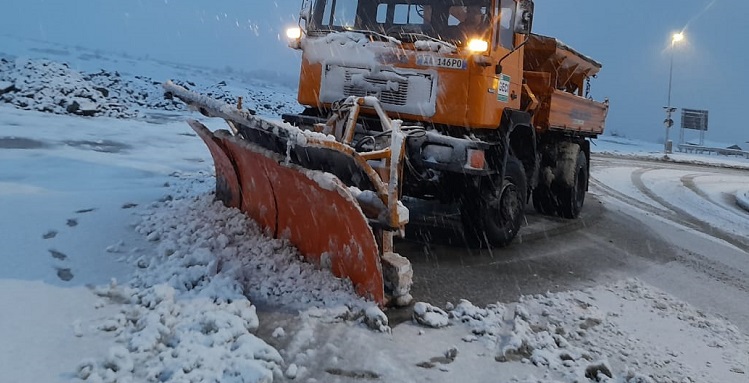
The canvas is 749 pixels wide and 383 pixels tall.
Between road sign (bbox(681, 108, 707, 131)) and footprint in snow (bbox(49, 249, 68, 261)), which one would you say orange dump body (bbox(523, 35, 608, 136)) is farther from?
road sign (bbox(681, 108, 707, 131))

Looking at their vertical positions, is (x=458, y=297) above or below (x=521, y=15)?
below

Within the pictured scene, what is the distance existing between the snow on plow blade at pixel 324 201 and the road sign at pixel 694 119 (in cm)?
4846

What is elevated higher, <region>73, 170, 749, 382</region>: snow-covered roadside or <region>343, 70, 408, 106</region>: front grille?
<region>343, 70, 408, 106</region>: front grille

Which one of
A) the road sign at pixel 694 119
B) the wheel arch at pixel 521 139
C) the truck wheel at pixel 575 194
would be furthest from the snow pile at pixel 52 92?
the road sign at pixel 694 119

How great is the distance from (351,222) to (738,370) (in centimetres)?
267

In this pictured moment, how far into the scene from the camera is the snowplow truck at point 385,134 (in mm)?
4008

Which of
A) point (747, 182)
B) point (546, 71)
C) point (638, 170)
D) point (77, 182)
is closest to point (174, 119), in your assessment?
point (77, 182)

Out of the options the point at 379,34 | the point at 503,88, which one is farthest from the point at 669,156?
the point at 379,34

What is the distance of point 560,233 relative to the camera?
7.80 meters

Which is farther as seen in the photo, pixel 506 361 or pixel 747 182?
pixel 747 182

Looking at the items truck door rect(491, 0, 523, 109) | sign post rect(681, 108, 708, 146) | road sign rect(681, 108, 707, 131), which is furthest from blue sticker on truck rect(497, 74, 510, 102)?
road sign rect(681, 108, 707, 131)

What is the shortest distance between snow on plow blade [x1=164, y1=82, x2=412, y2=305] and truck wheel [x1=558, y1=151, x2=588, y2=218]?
17.7 feet

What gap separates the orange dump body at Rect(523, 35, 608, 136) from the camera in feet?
24.9

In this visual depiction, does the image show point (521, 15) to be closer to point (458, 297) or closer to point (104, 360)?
point (458, 297)
